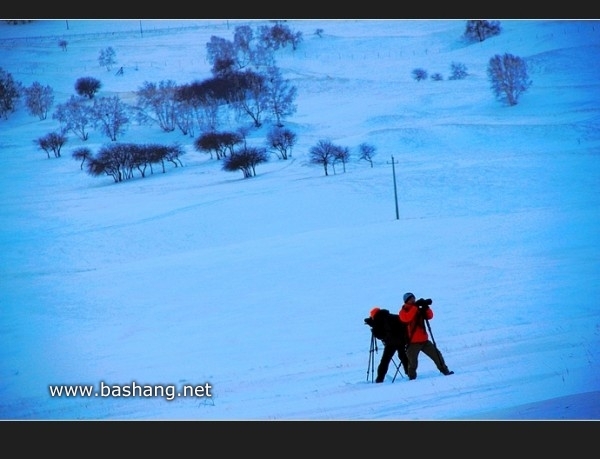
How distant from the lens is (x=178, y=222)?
1223cm

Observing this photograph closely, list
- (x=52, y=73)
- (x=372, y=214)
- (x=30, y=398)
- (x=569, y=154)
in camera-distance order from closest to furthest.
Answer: (x=30, y=398), (x=52, y=73), (x=569, y=154), (x=372, y=214)

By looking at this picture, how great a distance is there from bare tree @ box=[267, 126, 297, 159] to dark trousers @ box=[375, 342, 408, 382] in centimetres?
446

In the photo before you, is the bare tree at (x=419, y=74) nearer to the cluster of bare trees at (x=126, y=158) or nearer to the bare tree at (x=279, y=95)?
the bare tree at (x=279, y=95)

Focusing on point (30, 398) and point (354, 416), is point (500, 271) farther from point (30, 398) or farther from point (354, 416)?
point (30, 398)

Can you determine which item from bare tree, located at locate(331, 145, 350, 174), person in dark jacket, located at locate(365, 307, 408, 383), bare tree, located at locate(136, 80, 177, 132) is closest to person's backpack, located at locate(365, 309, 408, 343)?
person in dark jacket, located at locate(365, 307, 408, 383)

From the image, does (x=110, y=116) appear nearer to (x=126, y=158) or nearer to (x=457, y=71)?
(x=126, y=158)

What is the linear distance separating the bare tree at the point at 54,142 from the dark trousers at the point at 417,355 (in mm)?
6113

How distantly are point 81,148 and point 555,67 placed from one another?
7029 mm

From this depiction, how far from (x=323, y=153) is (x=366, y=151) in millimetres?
705

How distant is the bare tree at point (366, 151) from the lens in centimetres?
1223

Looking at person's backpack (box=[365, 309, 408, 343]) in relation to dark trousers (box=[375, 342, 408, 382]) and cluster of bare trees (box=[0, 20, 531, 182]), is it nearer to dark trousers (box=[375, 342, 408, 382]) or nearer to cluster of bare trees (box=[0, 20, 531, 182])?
dark trousers (box=[375, 342, 408, 382])

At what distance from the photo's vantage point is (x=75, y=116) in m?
11.3

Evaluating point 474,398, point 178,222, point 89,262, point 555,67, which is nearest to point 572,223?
point 555,67

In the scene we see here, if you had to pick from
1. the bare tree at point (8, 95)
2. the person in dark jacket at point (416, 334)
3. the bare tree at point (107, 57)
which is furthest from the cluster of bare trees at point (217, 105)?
the person in dark jacket at point (416, 334)
